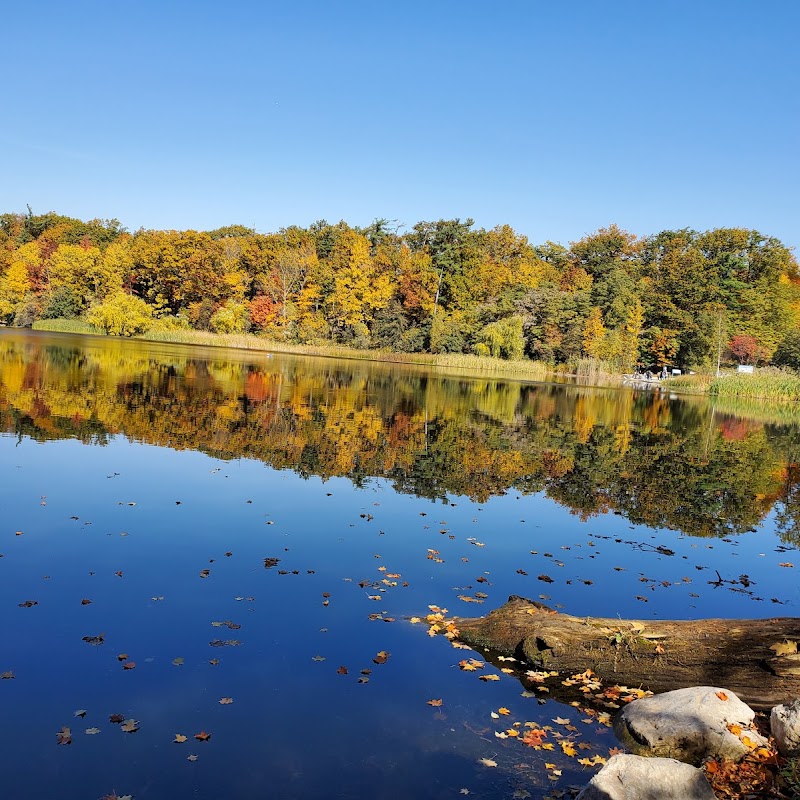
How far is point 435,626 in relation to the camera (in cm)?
745

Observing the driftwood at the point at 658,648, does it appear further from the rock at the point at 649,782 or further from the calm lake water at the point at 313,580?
the rock at the point at 649,782

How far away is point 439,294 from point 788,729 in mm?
78257

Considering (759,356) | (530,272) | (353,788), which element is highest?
(530,272)

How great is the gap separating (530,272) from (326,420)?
66444 mm

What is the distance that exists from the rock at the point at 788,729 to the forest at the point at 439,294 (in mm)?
63622

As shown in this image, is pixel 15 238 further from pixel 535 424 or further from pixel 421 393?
pixel 535 424

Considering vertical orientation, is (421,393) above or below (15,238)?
below

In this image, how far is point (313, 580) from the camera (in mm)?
8523

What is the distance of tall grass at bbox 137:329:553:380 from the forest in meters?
1.95

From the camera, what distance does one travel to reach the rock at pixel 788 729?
4.83m

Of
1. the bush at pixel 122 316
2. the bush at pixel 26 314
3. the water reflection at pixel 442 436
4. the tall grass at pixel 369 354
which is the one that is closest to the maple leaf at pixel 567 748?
the water reflection at pixel 442 436

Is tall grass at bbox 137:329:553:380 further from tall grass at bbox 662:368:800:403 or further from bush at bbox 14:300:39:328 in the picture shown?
bush at bbox 14:300:39:328

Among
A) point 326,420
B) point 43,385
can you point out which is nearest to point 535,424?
point 326,420

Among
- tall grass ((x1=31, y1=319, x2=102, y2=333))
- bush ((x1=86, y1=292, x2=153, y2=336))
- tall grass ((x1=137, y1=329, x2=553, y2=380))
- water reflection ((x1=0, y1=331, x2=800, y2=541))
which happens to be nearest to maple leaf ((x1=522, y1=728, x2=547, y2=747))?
water reflection ((x1=0, y1=331, x2=800, y2=541))
